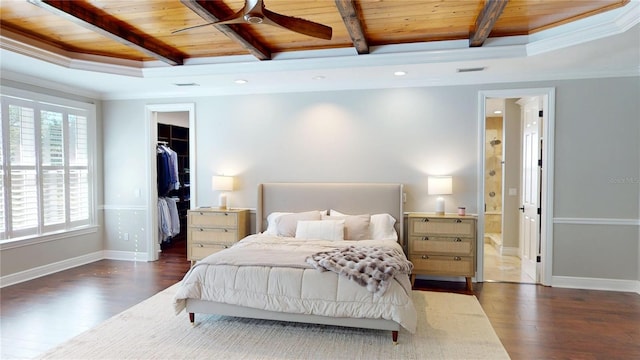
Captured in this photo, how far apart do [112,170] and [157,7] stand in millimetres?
3496

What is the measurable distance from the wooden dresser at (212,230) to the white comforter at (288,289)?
5.19ft

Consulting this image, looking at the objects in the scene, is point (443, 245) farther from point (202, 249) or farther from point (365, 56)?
point (202, 249)

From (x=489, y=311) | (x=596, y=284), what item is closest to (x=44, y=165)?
(x=489, y=311)

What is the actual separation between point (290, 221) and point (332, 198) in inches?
26.3

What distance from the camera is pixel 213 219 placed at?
16.6ft

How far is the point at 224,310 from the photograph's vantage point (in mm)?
3256

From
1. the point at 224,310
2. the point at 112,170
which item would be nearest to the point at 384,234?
the point at 224,310

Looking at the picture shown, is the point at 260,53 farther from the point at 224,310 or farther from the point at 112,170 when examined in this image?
the point at 112,170

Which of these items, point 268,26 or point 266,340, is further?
point 268,26

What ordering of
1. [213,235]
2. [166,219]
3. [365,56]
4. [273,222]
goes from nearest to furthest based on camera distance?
[365,56]
[273,222]
[213,235]
[166,219]

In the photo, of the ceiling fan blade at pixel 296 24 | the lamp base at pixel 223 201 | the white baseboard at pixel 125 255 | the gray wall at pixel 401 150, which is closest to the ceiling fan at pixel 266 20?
the ceiling fan blade at pixel 296 24

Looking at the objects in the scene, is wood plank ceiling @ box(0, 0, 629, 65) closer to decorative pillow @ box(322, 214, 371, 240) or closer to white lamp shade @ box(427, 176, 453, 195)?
white lamp shade @ box(427, 176, 453, 195)

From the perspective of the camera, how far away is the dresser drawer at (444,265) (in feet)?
14.4

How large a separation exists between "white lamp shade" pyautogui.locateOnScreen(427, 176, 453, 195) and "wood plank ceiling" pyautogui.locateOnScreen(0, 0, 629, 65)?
1595 millimetres
